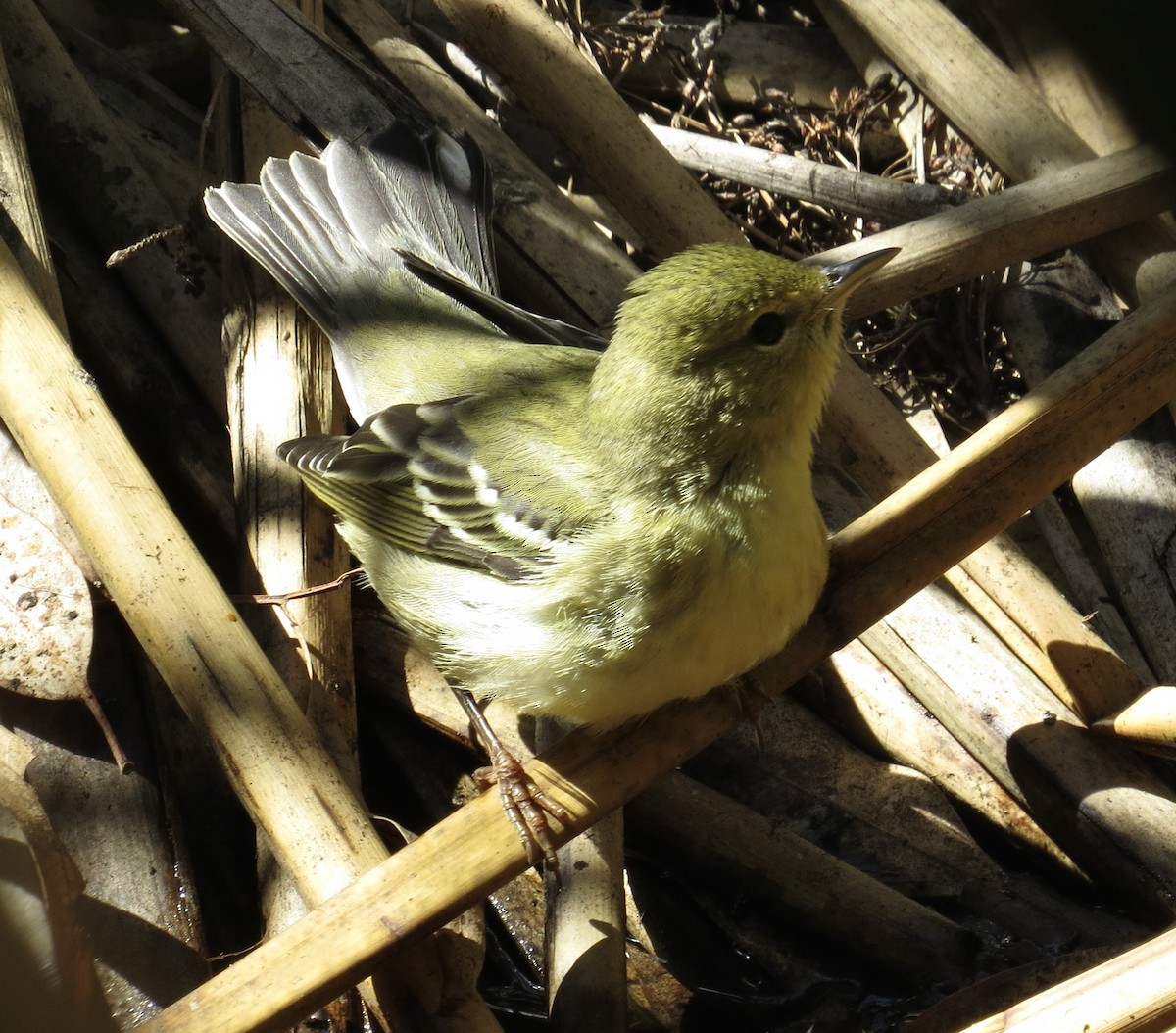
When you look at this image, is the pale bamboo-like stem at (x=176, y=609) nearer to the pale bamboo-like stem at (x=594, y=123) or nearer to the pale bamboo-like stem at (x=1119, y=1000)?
the pale bamboo-like stem at (x=1119, y=1000)

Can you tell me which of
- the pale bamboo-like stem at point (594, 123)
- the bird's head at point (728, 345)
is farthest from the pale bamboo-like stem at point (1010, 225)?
the bird's head at point (728, 345)

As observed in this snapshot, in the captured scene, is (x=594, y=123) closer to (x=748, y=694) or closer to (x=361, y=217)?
(x=361, y=217)

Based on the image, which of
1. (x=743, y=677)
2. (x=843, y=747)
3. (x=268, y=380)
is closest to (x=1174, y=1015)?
(x=743, y=677)

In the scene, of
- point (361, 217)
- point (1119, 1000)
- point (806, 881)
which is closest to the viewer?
point (1119, 1000)

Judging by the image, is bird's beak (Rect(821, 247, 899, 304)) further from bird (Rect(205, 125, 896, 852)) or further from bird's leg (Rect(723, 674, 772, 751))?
bird's leg (Rect(723, 674, 772, 751))

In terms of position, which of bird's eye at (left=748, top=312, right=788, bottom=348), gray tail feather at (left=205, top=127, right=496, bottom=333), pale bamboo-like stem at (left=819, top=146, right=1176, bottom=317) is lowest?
pale bamboo-like stem at (left=819, top=146, right=1176, bottom=317)

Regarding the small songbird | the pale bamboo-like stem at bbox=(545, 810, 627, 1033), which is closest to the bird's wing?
the small songbird

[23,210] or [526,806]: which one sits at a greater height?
[23,210]

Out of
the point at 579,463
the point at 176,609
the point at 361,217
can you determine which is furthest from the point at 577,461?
the point at 361,217
